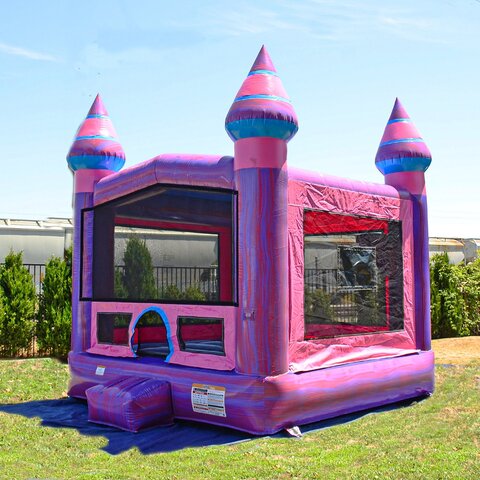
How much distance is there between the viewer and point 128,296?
6.98 metres

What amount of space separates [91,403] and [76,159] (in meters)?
2.97

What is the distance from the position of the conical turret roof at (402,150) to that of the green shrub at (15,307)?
261 inches

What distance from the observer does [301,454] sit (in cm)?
460

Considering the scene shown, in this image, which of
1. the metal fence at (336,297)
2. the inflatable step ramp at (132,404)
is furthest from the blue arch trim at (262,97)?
the inflatable step ramp at (132,404)

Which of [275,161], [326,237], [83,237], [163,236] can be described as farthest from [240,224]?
[83,237]

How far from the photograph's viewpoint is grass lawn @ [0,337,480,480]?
406 cm

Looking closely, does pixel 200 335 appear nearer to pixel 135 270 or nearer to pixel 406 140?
pixel 135 270

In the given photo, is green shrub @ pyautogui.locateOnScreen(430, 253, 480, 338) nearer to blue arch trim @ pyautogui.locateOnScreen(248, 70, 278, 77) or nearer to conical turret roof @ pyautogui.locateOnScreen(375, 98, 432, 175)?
conical turret roof @ pyautogui.locateOnScreen(375, 98, 432, 175)

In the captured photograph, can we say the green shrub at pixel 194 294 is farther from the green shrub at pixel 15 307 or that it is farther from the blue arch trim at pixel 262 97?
the green shrub at pixel 15 307

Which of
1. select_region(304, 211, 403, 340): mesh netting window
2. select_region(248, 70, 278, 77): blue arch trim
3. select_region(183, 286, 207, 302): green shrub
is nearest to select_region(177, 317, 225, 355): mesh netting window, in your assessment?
select_region(183, 286, 207, 302): green shrub

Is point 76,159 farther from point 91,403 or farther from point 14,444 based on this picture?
point 14,444

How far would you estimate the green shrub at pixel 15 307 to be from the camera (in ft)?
35.0

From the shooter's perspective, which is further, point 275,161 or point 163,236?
point 163,236

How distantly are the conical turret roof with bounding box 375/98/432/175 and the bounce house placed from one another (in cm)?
2
